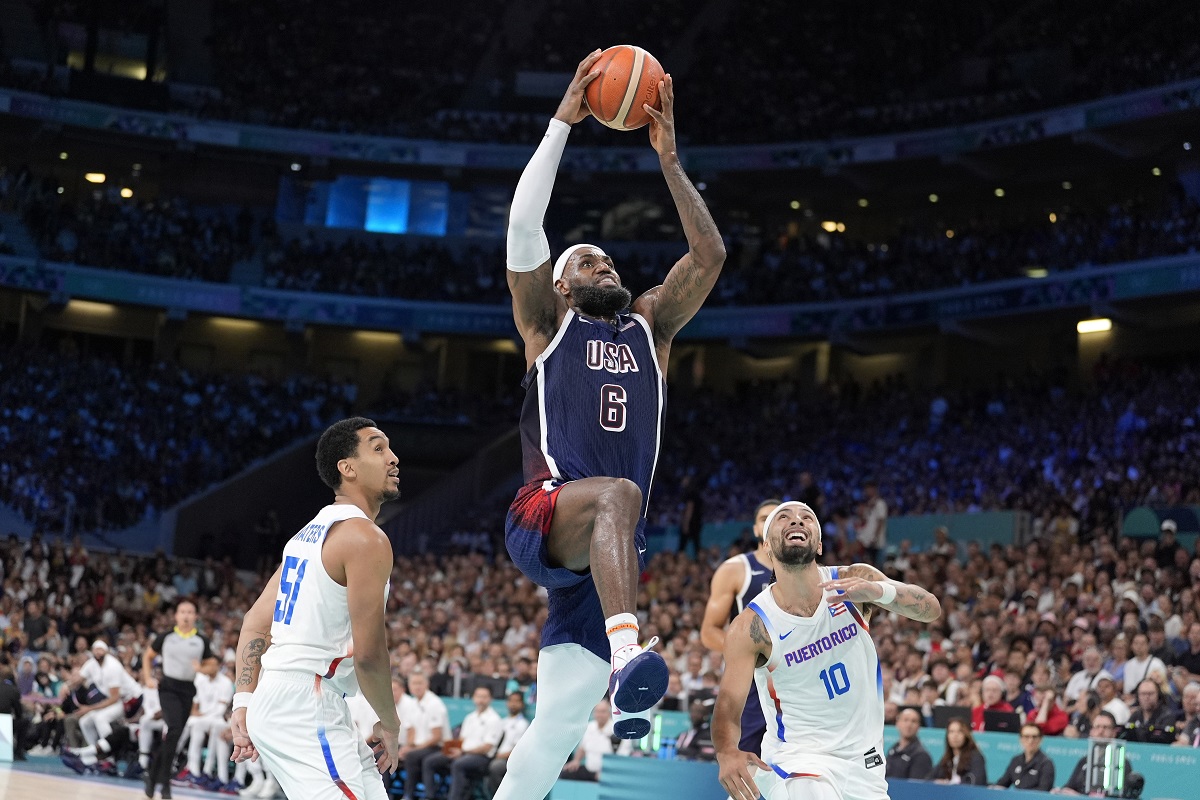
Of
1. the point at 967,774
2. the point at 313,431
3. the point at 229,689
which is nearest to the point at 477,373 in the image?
the point at 313,431

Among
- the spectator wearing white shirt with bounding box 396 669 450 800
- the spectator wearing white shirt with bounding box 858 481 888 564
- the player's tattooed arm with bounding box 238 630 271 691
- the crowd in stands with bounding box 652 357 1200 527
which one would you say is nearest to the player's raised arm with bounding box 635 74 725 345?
the player's tattooed arm with bounding box 238 630 271 691

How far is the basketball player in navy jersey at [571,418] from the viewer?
537 cm

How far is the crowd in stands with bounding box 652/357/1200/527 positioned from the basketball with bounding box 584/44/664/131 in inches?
680

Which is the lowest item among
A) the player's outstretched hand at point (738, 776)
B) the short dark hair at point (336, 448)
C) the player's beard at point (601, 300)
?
the player's outstretched hand at point (738, 776)

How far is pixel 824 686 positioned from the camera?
7039 millimetres

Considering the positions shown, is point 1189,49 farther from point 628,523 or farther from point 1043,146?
point 628,523

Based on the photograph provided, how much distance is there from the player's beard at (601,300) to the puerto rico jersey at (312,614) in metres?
1.35

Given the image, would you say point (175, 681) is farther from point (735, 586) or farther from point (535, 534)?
point (535, 534)

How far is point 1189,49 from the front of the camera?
3016 cm

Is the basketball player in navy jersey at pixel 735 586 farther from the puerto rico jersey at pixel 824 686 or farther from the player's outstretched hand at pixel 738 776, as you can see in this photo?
the player's outstretched hand at pixel 738 776

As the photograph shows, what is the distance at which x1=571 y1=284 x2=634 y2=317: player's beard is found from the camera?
568 centimetres

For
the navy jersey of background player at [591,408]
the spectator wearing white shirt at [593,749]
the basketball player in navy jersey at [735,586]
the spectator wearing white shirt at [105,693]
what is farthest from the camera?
the spectator wearing white shirt at [105,693]

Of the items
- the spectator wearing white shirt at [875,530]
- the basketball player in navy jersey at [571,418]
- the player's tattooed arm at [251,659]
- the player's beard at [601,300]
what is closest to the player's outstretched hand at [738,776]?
the basketball player in navy jersey at [571,418]

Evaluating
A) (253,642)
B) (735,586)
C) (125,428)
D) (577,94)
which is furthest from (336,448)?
(125,428)
